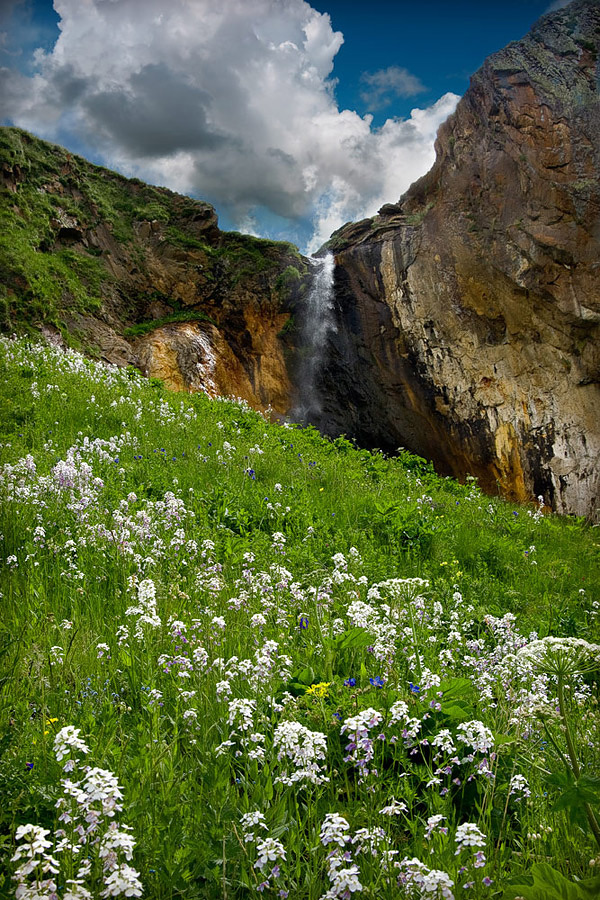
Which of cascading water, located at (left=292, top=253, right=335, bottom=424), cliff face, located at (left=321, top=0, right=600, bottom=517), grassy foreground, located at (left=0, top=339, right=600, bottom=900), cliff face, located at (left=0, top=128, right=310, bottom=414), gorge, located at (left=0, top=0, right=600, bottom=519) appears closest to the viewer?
grassy foreground, located at (left=0, top=339, right=600, bottom=900)

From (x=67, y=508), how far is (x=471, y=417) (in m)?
Result: 14.5

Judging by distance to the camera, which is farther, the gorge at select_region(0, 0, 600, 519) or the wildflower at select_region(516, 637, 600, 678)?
the gorge at select_region(0, 0, 600, 519)

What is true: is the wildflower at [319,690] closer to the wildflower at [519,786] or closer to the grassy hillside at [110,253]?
the wildflower at [519,786]

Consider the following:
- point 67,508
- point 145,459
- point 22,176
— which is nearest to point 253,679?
point 67,508

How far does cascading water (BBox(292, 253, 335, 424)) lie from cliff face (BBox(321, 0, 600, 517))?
0.61 m

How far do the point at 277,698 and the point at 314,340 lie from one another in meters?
19.9

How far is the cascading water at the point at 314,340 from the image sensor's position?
21594 mm

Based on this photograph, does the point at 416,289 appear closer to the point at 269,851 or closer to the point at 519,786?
the point at 519,786

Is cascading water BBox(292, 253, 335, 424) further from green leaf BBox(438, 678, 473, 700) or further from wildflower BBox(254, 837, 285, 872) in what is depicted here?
wildflower BBox(254, 837, 285, 872)

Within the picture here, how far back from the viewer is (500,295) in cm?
1767

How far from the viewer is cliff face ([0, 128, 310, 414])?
19062mm

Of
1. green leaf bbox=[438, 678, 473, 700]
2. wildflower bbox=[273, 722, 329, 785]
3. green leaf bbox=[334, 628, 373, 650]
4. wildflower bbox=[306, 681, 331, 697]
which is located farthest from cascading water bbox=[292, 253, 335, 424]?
wildflower bbox=[273, 722, 329, 785]

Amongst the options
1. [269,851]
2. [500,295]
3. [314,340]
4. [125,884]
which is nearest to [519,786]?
[269,851]

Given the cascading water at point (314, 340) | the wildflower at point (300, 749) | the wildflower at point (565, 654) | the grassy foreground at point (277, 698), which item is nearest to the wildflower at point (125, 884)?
the grassy foreground at point (277, 698)
